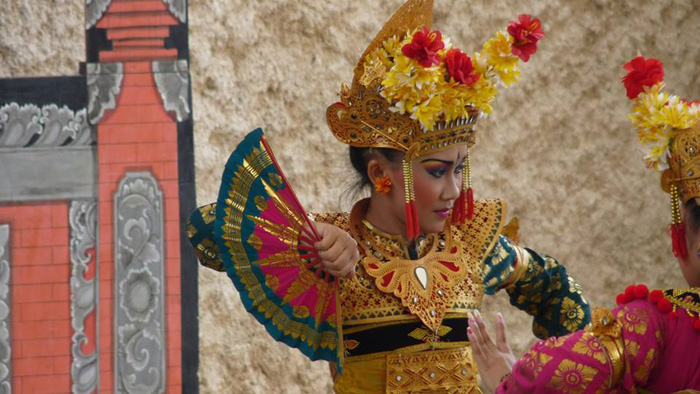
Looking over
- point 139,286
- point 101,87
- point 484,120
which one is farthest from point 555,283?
point 101,87

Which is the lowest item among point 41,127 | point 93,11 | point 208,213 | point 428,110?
point 208,213

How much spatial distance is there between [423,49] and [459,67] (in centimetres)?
12

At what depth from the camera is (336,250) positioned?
2498 millimetres

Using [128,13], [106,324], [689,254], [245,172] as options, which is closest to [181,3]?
[128,13]

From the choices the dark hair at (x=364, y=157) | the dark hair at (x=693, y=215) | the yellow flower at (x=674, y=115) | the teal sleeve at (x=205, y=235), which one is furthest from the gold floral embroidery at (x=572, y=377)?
the teal sleeve at (x=205, y=235)

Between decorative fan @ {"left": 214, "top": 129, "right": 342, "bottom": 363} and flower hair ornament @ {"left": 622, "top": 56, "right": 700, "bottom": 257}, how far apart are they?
0.80 m

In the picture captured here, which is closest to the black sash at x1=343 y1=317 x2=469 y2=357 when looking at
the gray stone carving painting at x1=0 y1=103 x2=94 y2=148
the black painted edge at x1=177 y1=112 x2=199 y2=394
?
the black painted edge at x1=177 y1=112 x2=199 y2=394

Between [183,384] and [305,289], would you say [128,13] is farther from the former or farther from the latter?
[305,289]

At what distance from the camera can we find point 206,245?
2.74 meters

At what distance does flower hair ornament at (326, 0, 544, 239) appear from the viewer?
2609 millimetres

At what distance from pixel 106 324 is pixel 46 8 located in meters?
1.15

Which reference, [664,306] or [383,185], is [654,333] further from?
[383,185]

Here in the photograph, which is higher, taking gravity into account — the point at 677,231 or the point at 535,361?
the point at 677,231

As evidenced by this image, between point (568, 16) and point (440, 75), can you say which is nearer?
point (440, 75)
